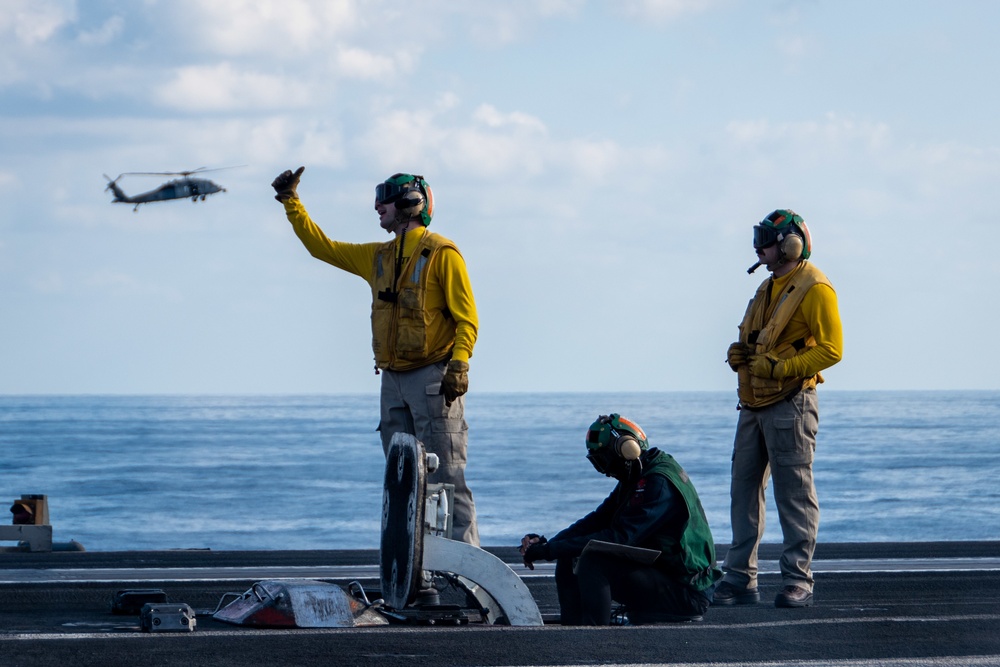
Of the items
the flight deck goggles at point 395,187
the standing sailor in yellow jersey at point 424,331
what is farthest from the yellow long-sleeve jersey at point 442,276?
the flight deck goggles at point 395,187

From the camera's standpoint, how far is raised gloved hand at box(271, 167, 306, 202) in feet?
27.0

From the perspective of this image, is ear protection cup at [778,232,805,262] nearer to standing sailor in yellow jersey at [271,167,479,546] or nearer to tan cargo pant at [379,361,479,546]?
standing sailor in yellow jersey at [271,167,479,546]

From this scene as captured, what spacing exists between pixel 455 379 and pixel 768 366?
1682 millimetres

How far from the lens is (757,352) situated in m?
8.23

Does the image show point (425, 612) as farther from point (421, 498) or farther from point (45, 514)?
point (45, 514)

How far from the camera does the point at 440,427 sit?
782cm

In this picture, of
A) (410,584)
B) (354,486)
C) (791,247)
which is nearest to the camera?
(410,584)

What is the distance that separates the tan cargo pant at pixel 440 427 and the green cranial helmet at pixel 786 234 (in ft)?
6.14

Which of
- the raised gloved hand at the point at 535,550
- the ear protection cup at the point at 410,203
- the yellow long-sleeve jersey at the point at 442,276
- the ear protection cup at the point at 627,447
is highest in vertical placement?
the ear protection cup at the point at 410,203

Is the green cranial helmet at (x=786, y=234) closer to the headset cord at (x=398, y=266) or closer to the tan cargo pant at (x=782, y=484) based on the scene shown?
the tan cargo pant at (x=782, y=484)

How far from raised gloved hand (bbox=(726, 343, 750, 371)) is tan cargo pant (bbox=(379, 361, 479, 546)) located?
155 centimetres

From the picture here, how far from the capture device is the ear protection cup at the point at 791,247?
26.7 ft

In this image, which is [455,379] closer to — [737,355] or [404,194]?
[404,194]

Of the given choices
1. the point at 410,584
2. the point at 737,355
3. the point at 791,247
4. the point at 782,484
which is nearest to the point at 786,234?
the point at 791,247
